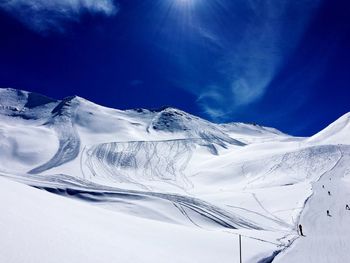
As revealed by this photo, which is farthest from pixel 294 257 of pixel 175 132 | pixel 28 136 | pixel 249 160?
pixel 175 132

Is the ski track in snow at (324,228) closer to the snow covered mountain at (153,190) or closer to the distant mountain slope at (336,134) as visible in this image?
the snow covered mountain at (153,190)

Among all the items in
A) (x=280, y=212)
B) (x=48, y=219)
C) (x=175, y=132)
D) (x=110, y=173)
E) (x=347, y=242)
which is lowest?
(x=48, y=219)

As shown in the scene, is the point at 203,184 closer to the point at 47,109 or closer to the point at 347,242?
the point at 347,242

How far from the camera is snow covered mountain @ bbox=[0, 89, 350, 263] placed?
9953mm

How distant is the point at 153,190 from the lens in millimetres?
50812

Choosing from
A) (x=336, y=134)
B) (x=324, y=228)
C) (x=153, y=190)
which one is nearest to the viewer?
(x=324, y=228)

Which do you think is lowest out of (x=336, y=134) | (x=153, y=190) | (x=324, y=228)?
(x=324, y=228)

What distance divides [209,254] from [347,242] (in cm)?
894

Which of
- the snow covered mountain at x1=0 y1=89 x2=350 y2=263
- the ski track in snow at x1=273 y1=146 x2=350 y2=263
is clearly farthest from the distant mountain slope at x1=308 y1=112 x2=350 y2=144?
the ski track in snow at x1=273 y1=146 x2=350 y2=263

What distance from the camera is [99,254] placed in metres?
8.45

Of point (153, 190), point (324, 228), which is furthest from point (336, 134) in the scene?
point (324, 228)

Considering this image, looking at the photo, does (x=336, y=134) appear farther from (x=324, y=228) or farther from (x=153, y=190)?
(x=324, y=228)

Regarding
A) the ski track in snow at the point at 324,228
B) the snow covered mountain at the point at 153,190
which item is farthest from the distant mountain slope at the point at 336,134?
the ski track in snow at the point at 324,228

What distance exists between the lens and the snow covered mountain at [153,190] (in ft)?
32.7
